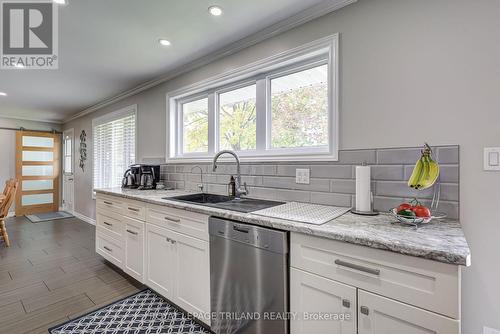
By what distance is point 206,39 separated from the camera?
2.22 meters

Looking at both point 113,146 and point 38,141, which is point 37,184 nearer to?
point 38,141

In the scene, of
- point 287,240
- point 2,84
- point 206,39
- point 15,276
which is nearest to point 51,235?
point 15,276

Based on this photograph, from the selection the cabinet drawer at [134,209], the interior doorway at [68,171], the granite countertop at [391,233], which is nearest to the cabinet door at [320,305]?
the granite countertop at [391,233]

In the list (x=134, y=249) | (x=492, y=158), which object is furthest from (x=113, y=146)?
(x=492, y=158)

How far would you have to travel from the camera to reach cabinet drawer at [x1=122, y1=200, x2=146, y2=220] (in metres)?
2.23

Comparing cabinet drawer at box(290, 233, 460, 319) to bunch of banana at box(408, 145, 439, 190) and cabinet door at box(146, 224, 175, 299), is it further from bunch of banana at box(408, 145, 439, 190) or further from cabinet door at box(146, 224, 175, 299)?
cabinet door at box(146, 224, 175, 299)

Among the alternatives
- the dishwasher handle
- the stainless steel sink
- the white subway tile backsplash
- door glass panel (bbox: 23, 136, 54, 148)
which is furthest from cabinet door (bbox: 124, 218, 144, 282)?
door glass panel (bbox: 23, 136, 54, 148)

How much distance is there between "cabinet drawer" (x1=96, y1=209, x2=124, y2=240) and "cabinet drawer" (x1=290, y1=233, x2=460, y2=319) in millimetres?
2092

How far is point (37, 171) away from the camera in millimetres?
5871

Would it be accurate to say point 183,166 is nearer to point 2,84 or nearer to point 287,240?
point 287,240

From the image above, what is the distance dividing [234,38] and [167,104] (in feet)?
4.35

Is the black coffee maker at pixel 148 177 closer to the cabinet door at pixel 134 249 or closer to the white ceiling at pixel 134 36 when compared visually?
the cabinet door at pixel 134 249

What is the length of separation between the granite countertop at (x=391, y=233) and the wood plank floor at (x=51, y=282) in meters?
1.68

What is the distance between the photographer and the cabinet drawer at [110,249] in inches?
100
